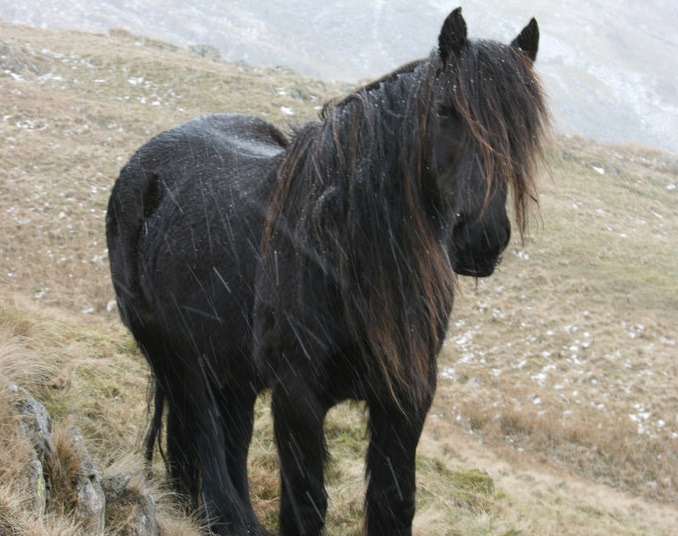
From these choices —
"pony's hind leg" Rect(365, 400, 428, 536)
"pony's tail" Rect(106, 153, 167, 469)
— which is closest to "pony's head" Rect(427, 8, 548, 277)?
"pony's hind leg" Rect(365, 400, 428, 536)

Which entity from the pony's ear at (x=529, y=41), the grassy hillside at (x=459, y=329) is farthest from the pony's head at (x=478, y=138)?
the grassy hillside at (x=459, y=329)

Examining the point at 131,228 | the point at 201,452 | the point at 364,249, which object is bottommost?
the point at 201,452

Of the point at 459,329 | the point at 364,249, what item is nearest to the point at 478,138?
the point at 364,249

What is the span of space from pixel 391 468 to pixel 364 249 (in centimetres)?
107

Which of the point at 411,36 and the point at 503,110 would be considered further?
the point at 411,36

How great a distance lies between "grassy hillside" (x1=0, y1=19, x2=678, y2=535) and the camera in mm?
4320

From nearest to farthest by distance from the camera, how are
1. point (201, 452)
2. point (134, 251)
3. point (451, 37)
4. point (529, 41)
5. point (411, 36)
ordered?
point (451, 37) < point (529, 41) < point (201, 452) < point (134, 251) < point (411, 36)

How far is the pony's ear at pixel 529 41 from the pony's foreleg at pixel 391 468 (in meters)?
1.48

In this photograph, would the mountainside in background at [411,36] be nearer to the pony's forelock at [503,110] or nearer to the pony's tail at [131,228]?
the pony's tail at [131,228]

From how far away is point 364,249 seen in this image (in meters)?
2.28

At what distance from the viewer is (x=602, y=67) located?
117 metres

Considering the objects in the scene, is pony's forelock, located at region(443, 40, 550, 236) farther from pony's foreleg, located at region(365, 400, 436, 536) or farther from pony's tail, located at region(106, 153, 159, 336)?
pony's tail, located at region(106, 153, 159, 336)

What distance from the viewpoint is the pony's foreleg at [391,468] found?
2660 mm

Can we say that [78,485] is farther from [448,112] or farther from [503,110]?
[503,110]
